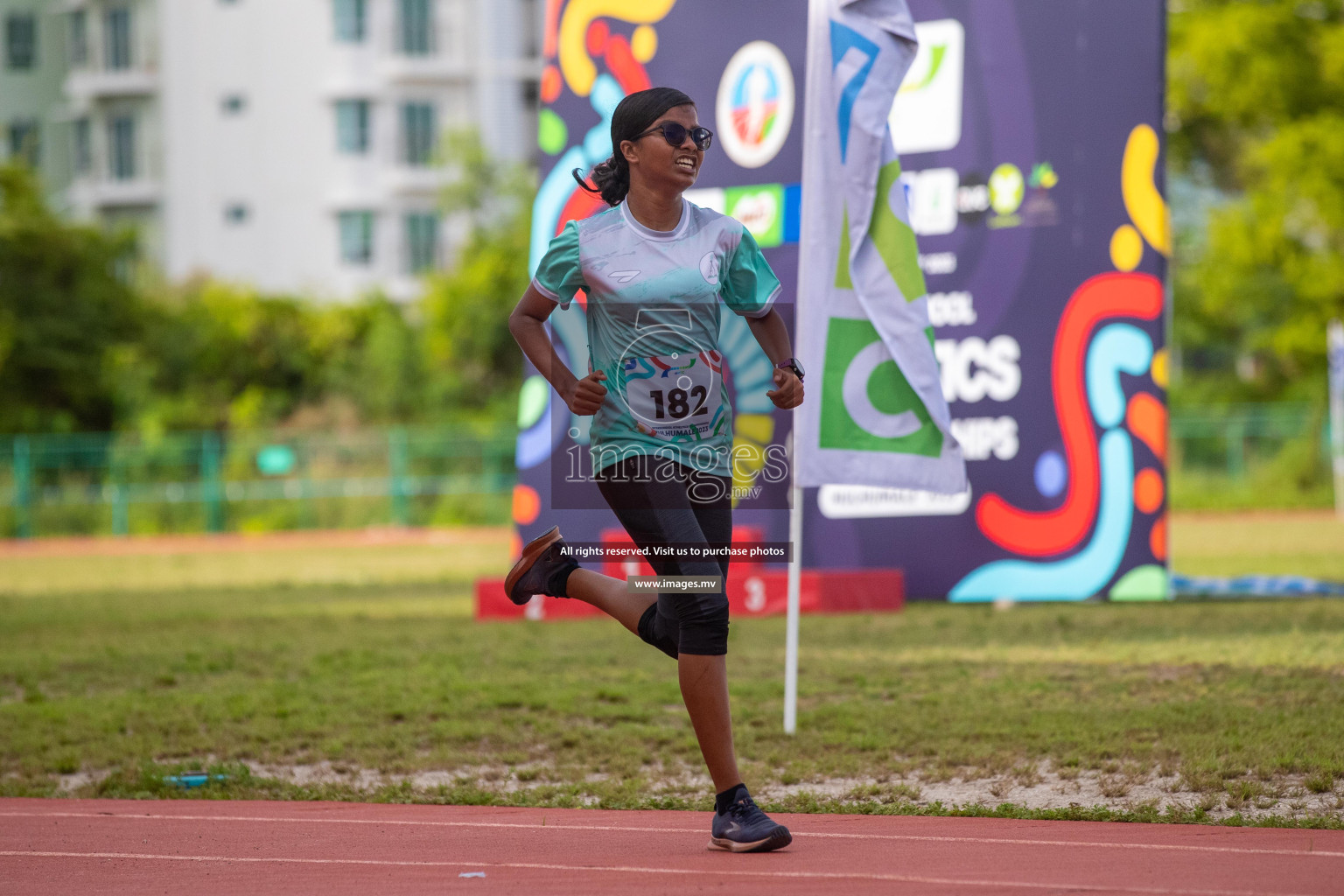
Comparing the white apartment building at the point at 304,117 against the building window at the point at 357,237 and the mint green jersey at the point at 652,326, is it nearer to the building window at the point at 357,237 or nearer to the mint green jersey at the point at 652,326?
the building window at the point at 357,237

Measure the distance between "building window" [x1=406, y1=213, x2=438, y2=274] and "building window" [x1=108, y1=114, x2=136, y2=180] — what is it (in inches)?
349

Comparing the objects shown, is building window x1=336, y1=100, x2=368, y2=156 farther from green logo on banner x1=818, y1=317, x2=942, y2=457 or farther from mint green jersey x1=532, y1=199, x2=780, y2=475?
mint green jersey x1=532, y1=199, x2=780, y2=475

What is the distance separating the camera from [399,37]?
46.8 meters

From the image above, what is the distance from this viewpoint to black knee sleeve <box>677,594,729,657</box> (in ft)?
15.6

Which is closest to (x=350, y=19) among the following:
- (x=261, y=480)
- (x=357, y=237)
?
(x=357, y=237)

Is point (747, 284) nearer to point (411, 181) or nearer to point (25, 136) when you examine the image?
point (411, 181)

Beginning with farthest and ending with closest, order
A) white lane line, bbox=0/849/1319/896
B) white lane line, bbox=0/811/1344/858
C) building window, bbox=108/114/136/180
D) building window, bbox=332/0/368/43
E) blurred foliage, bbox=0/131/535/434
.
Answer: building window, bbox=108/114/136/180 → building window, bbox=332/0/368/43 → blurred foliage, bbox=0/131/535/434 → white lane line, bbox=0/811/1344/858 → white lane line, bbox=0/849/1319/896

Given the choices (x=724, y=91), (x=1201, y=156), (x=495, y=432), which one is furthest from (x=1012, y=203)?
(x=1201, y=156)

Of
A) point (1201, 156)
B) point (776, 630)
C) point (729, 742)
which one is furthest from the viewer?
point (1201, 156)

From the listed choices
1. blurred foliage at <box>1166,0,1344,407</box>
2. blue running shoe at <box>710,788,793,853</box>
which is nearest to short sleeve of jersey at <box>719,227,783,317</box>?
blue running shoe at <box>710,788,793,853</box>

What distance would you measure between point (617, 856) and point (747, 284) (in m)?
1.78

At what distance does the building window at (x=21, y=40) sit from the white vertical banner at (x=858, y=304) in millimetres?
47194

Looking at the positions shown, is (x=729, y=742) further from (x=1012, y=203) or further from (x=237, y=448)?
(x=237, y=448)

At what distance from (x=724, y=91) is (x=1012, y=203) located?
2.41 metres
